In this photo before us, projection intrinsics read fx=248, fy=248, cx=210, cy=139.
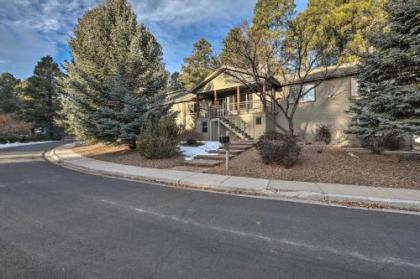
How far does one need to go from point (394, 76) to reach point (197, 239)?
909 cm

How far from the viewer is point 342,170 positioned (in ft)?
28.4

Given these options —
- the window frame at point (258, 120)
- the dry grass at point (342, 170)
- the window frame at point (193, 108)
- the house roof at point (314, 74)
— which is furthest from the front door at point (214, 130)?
the dry grass at point (342, 170)

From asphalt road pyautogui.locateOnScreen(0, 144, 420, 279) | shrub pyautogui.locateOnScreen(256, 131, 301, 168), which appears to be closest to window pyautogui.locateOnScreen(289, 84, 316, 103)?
shrub pyautogui.locateOnScreen(256, 131, 301, 168)

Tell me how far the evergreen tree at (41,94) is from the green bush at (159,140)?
33.8 meters

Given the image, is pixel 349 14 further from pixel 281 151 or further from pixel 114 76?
pixel 114 76

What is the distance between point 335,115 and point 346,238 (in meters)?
14.5

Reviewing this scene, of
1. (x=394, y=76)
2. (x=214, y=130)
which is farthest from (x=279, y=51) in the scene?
(x=214, y=130)

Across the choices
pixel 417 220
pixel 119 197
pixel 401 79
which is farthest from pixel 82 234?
pixel 401 79

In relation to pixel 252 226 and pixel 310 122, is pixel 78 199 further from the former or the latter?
pixel 310 122

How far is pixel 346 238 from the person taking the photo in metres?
3.97

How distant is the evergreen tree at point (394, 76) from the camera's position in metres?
8.08

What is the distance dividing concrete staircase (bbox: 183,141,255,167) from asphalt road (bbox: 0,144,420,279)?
14.7 feet

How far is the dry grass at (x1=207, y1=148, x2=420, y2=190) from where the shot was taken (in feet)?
25.0

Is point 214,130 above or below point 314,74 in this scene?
below
